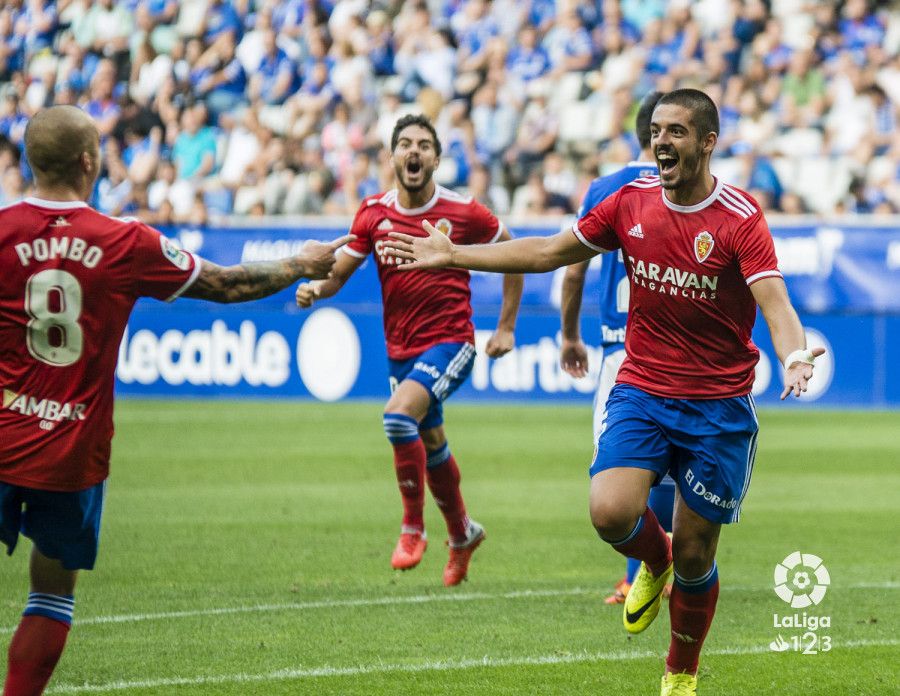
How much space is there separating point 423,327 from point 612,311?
4.28 feet

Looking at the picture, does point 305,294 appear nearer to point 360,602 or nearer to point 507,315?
point 360,602

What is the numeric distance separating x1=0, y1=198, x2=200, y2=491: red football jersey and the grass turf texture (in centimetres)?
135

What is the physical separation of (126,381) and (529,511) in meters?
9.71

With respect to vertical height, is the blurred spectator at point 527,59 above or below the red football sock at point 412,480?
above

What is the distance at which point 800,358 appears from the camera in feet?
17.0

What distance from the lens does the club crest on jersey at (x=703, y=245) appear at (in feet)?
18.6

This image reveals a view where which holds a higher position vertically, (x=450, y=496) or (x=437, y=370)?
(x=437, y=370)

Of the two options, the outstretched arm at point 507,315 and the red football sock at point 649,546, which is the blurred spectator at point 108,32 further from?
the red football sock at point 649,546

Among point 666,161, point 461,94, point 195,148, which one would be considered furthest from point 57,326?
point 195,148

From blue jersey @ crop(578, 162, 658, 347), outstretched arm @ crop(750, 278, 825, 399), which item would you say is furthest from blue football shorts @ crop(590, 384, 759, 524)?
blue jersey @ crop(578, 162, 658, 347)

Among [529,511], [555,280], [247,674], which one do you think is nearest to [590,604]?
[247,674]

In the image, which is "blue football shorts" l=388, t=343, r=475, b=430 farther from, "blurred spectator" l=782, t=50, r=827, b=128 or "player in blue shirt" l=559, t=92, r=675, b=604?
"blurred spectator" l=782, t=50, r=827, b=128

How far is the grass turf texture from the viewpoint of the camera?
20.0ft

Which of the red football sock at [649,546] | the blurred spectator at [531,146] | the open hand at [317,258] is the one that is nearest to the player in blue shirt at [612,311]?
the red football sock at [649,546]
